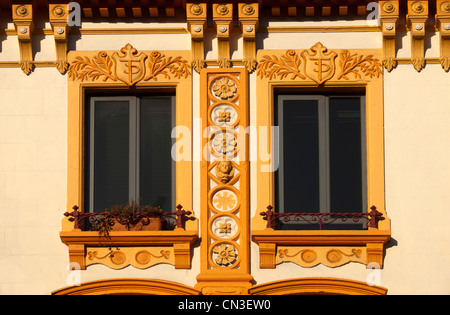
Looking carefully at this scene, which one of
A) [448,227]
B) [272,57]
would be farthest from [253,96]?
[448,227]

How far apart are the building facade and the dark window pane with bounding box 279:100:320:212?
0.08 feet

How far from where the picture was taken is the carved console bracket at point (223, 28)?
69.9 ft

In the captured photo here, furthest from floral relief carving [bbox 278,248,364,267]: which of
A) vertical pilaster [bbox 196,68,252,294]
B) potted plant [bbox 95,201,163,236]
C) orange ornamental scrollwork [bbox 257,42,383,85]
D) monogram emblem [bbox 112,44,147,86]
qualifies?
monogram emblem [bbox 112,44,147,86]

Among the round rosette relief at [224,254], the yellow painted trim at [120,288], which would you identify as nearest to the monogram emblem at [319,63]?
the round rosette relief at [224,254]

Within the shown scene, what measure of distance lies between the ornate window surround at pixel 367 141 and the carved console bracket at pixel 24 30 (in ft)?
13.7

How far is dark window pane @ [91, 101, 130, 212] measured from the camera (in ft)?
69.5

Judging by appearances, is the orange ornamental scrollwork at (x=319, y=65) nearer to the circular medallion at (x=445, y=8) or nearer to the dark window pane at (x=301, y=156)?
the dark window pane at (x=301, y=156)

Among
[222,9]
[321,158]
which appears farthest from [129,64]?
[321,158]

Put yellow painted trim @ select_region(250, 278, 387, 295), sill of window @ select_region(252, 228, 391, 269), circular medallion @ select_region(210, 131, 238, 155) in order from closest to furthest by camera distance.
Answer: yellow painted trim @ select_region(250, 278, 387, 295), sill of window @ select_region(252, 228, 391, 269), circular medallion @ select_region(210, 131, 238, 155)

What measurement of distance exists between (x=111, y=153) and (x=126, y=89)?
3.95 ft

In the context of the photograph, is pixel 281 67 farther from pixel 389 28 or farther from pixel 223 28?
pixel 389 28

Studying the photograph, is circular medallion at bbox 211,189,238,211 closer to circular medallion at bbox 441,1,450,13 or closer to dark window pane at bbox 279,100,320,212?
dark window pane at bbox 279,100,320,212

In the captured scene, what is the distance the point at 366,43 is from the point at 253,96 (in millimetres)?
2304

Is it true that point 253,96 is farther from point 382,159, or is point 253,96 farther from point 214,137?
point 382,159
